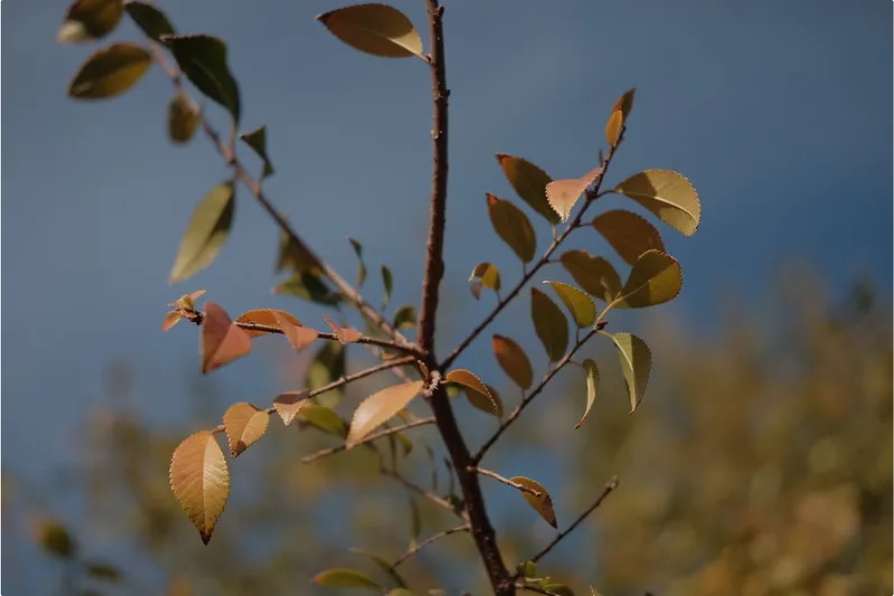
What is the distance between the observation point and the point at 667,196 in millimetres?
387

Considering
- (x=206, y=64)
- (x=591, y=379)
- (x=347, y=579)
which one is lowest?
(x=347, y=579)

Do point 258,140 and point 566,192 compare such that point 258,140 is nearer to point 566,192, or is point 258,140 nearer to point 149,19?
point 149,19

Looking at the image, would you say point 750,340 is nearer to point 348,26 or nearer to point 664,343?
point 664,343

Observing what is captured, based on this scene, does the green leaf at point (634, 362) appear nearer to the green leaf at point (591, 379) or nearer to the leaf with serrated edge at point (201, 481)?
the green leaf at point (591, 379)

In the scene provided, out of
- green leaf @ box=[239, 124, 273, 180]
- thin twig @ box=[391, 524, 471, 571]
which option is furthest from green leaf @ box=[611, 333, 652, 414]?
green leaf @ box=[239, 124, 273, 180]

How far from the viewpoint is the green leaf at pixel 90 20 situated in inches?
21.9

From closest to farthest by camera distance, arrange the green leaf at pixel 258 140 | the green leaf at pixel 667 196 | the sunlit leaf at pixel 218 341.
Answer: the sunlit leaf at pixel 218 341 → the green leaf at pixel 667 196 → the green leaf at pixel 258 140

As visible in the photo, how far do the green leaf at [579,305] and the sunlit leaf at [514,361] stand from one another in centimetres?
8

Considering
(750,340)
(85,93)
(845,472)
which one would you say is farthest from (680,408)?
(85,93)

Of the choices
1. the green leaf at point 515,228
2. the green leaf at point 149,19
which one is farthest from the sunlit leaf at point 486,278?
the green leaf at point 149,19

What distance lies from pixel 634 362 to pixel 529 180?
0.12 meters

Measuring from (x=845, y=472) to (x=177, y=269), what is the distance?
1313mm

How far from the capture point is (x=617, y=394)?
2.71m

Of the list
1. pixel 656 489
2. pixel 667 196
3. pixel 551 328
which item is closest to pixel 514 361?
pixel 551 328
